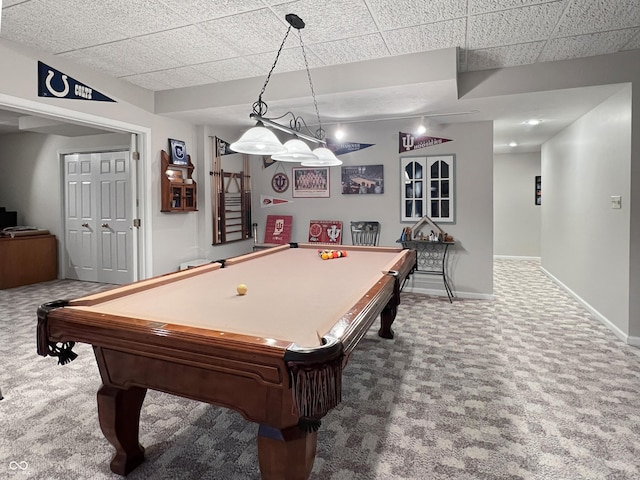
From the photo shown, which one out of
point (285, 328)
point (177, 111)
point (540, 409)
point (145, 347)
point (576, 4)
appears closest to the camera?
point (145, 347)

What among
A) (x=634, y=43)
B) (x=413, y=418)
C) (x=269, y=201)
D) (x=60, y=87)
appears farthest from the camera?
(x=269, y=201)

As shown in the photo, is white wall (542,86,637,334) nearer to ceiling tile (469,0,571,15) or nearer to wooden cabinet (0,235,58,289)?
ceiling tile (469,0,571,15)

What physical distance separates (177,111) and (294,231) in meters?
2.38

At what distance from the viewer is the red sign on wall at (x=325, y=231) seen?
5.69m

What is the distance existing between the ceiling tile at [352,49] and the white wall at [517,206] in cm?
628

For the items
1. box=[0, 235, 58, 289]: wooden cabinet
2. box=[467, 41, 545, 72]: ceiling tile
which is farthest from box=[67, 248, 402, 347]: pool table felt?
box=[0, 235, 58, 289]: wooden cabinet

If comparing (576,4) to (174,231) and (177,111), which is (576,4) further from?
(174,231)

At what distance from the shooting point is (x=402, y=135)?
5.33 metres

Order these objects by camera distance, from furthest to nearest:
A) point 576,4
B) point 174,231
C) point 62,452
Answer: point 174,231, point 576,4, point 62,452

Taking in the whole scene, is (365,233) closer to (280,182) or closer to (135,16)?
(280,182)

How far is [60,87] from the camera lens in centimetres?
359

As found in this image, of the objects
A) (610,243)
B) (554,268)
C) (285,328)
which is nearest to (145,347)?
(285,328)

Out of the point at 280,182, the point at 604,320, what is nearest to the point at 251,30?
the point at 280,182

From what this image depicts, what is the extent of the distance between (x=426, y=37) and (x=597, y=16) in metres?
1.18
